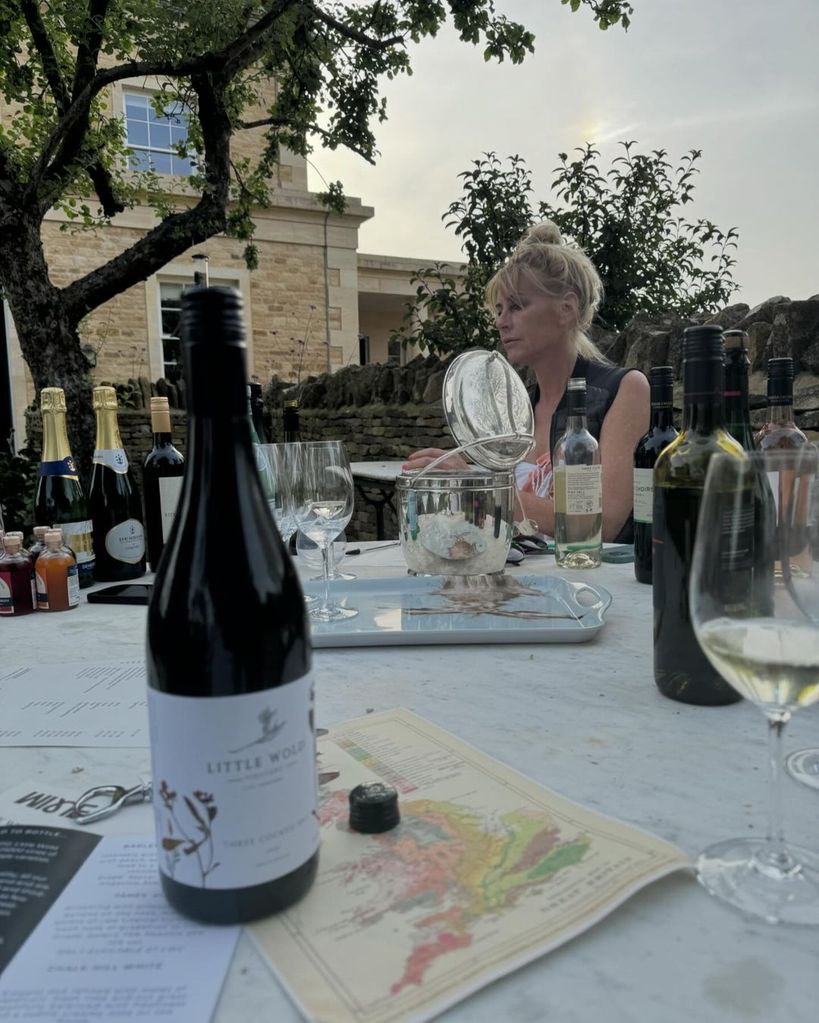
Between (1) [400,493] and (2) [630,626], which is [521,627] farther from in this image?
(1) [400,493]

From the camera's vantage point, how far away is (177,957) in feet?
1.49

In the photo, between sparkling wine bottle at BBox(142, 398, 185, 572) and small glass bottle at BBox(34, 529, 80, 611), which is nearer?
small glass bottle at BBox(34, 529, 80, 611)

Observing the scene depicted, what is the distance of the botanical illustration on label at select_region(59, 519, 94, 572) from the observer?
1602 mm

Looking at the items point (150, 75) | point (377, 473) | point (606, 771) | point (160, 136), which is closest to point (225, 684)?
point (606, 771)

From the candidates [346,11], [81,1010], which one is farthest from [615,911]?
[346,11]

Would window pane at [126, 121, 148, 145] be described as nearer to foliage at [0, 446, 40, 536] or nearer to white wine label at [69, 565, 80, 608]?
foliage at [0, 446, 40, 536]

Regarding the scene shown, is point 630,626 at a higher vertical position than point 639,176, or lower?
lower

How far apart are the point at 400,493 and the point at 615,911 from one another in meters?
0.99

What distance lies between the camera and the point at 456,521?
53.9 inches

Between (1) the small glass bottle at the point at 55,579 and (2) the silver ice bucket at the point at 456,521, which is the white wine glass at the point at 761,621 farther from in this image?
(1) the small glass bottle at the point at 55,579

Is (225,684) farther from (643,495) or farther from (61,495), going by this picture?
(61,495)

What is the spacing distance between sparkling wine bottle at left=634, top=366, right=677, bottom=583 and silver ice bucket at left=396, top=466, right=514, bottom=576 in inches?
10.3

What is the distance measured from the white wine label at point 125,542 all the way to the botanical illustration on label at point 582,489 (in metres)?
1.03

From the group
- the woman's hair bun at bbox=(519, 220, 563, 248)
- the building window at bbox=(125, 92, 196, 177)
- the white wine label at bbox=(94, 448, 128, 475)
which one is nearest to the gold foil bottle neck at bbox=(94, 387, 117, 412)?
the white wine label at bbox=(94, 448, 128, 475)
